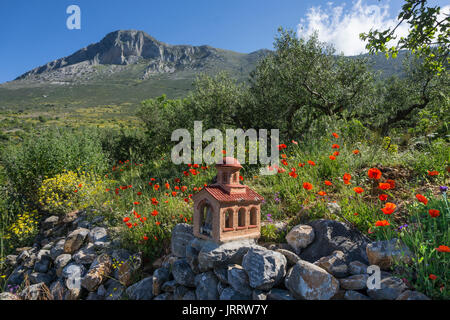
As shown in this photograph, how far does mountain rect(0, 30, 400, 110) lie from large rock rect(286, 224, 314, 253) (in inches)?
1923

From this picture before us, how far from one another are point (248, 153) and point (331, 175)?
293 centimetres

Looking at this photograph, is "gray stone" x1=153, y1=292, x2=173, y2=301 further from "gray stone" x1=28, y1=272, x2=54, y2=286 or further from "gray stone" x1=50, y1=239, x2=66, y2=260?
"gray stone" x1=50, y1=239, x2=66, y2=260

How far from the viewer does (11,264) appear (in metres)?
5.86

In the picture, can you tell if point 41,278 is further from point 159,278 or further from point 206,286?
point 206,286

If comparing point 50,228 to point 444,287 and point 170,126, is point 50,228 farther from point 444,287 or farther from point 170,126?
point 444,287

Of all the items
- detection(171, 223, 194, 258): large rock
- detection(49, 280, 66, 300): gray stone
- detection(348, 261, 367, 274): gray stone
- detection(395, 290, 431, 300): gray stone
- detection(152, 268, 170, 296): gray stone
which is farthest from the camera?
detection(49, 280, 66, 300): gray stone

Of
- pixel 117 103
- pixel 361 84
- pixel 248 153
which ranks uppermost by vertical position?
pixel 117 103

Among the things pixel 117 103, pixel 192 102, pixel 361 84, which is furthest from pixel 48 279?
A: pixel 117 103

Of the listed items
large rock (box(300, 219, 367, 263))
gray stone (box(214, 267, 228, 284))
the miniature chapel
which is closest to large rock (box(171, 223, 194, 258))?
the miniature chapel

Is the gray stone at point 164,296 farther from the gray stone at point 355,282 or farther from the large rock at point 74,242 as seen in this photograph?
the large rock at point 74,242

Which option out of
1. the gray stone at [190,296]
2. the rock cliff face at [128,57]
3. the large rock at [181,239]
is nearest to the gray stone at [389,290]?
the gray stone at [190,296]

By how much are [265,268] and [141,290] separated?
6.99 feet

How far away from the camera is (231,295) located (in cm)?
293

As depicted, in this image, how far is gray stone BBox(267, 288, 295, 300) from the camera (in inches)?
106
